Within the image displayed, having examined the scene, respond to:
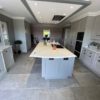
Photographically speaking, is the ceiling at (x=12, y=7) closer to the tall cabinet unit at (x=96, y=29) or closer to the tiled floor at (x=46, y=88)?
the tiled floor at (x=46, y=88)

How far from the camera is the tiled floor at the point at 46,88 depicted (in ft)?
6.23

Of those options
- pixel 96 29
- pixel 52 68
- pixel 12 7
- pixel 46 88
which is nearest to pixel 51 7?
pixel 12 7

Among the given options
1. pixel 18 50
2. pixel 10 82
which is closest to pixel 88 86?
pixel 10 82

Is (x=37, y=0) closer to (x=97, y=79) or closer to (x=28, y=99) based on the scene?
(x=28, y=99)

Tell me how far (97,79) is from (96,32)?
2.12 metres

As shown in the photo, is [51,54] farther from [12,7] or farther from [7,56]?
[12,7]

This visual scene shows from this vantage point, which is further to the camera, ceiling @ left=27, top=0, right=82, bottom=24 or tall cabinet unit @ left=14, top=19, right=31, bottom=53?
tall cabinet unit @ left=14, top=19, right=31, bottom=53

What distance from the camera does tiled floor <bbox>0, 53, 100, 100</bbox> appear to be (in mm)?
1899

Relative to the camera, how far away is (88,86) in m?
2.29

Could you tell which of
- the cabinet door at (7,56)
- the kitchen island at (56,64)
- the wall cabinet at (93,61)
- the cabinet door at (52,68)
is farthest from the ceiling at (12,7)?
the wall cabinet at (93,61)

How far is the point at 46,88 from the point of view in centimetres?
216

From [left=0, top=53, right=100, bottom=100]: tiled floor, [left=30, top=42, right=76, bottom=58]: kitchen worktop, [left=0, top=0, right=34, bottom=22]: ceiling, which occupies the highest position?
[left=0, top=0, right=34, bottom=22]: ceiling

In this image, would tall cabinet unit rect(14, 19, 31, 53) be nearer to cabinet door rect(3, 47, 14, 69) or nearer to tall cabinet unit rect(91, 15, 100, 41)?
cabinet door rect(3, 47, 14, 69)

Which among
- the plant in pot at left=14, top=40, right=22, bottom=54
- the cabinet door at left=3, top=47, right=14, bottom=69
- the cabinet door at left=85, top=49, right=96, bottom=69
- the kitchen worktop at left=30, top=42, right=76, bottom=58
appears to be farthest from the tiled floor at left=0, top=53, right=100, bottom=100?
the plant in pot at left=14, top=40, right=22, bottom=54
